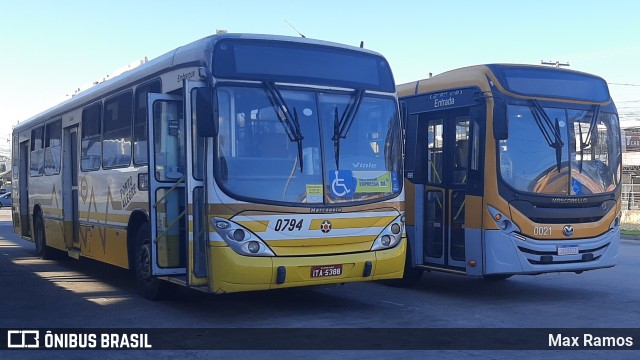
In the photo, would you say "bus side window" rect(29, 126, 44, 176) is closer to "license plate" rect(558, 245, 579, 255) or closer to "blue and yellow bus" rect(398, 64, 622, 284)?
"blue and yellow bus" rect(398, 64, 622, 284)

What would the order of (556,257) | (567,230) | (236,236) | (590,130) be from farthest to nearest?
(590,130), (567,230), (556,257), (236,236)

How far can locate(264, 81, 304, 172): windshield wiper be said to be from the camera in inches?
353

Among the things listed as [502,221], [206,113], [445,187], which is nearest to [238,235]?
[206,113]

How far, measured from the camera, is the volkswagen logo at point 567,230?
34.9 ft

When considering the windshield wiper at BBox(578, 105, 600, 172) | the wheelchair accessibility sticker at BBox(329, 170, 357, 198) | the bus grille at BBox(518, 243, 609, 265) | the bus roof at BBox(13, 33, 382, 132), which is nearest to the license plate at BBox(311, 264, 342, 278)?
the wheelchair accessibility sticker at BBox(329, 170, 357, 198)

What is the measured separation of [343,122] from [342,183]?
76cm

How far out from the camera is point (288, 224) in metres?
8.79

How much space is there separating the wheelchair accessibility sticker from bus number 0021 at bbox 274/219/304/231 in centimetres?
61

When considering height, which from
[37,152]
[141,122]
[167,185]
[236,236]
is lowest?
[236,236]

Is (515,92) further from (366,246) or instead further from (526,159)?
(366,246)

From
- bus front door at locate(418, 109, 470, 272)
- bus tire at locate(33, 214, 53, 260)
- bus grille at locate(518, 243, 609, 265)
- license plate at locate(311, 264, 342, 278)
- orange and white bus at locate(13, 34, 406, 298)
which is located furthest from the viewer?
bus tire at locate(33, 214, 53, 260)

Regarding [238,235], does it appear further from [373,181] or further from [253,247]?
[373,181]

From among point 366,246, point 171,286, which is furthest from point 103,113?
point 366,246

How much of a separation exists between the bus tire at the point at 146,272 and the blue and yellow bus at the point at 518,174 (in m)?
3.94
